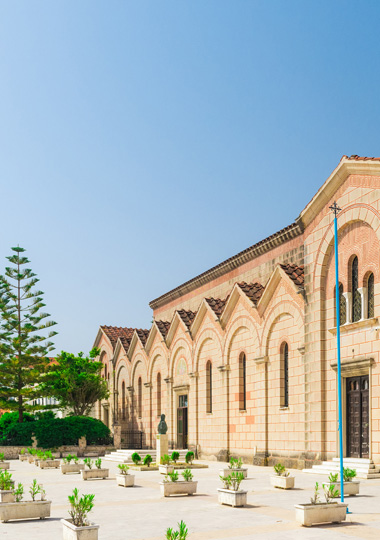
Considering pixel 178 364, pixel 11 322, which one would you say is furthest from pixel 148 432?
pixel 11 322

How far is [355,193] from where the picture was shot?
24.9m

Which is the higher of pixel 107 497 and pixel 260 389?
pixel 260 389

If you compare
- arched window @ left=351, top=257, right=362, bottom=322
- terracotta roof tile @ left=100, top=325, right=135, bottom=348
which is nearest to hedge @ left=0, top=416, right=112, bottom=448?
terracotta roof tile @ left=100, top=325, right=135, bottom=348

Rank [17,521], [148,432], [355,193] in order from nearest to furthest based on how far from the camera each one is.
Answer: [17,521] < [355,193] < [148,432]

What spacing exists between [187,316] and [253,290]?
9.13m

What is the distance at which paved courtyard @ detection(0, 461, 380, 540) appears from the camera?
12581 mm

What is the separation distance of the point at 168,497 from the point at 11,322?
115 feet

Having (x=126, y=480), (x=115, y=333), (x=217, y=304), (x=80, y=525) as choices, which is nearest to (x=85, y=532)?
(x=80, y=525)

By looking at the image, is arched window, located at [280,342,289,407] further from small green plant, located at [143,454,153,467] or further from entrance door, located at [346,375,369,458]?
small green plant, located at [143,454,153,467]

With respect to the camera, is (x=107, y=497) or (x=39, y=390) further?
(x=39, y=390)

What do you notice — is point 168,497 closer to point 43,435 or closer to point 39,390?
point 43,435

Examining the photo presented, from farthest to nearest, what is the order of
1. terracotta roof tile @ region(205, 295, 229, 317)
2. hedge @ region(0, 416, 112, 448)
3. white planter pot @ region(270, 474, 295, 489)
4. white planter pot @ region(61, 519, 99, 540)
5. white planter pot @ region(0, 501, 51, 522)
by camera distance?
hedge @ region(0, 416, 112, 448) < terracotta roof tile @ region(205, 295, 229, 317) < white planter pot @ region(270, 474, 295, 489) < white planter pot @ region(0, 501, 51, 522) < white planter pot @ region(61, 519, 99, 540)

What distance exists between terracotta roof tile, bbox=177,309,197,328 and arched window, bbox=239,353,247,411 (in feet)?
23.1

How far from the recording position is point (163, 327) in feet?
145
